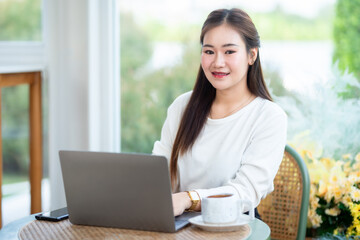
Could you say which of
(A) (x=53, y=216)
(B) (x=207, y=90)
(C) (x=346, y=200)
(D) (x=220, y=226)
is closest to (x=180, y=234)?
(D) (x=220, y=226)

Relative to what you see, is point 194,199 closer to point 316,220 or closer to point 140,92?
point 316,220

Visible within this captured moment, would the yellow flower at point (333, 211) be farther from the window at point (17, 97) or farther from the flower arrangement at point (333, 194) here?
the window at point (17, 97)

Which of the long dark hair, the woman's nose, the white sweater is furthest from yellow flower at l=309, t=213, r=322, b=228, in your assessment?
the woman's nose

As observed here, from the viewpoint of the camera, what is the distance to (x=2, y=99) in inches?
102

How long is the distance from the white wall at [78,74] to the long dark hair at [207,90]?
0.92 m

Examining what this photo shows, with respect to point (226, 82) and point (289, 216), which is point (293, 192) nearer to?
point (289, 216)

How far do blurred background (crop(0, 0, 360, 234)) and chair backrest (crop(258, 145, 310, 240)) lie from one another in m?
0.29

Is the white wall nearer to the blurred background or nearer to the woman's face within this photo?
the blurred background

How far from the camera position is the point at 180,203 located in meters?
1.55

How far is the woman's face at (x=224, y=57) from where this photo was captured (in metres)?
1.83

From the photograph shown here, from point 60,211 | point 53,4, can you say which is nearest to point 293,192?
point 60,211

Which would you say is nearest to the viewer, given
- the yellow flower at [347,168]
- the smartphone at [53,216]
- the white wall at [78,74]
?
the smartphone at [53,216]

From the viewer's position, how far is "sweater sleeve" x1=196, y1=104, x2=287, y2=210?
170cm

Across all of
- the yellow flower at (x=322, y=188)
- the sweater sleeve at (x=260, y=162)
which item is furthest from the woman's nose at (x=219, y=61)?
the yellow flower at (x=322, y=188)
